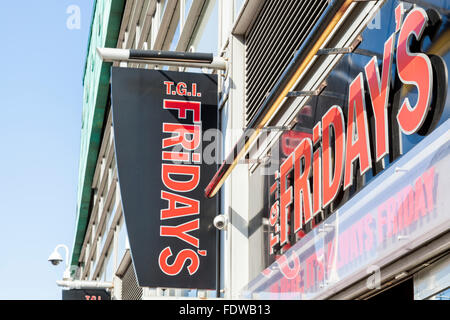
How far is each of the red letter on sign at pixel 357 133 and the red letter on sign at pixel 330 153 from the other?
5.4 inches

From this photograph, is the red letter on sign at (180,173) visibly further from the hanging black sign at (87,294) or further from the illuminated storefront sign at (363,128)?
the hanging black sign at (87,294)

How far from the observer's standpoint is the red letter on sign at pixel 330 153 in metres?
5.31

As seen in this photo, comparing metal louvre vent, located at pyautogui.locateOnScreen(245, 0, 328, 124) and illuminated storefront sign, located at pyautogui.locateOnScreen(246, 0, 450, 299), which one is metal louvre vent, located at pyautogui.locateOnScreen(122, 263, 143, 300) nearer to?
metal louvre vent, located at pyautogui.locateOnScreen(245, 0, 328, 124)

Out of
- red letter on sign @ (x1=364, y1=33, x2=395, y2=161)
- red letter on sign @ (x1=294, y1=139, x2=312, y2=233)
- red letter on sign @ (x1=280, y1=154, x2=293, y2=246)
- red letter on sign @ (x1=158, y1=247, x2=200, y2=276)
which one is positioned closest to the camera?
red letter on sign @ (x1=364, y1=33, x2=395, y2=161)

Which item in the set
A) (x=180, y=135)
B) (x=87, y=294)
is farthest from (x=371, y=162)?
A: (x=87, y=294)

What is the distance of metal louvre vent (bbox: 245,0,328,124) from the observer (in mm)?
6634

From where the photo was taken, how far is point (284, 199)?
21.6ft

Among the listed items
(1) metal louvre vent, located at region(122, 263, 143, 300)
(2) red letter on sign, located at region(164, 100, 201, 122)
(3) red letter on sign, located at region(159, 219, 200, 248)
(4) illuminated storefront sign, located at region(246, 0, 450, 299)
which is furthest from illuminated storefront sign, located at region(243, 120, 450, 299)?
(1) metal louvre vent, located at region(122, 263, 143, 300)

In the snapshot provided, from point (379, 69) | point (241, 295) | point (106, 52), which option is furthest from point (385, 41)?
point (106, 52)

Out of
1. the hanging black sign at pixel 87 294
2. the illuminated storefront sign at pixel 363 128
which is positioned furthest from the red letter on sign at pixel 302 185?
the hanging black sign at pixel 87 294

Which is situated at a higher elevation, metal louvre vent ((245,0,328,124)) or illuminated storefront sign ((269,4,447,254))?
metal louvre vent ((245,0,328,124))

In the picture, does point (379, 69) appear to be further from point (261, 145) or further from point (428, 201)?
point (261, 145)

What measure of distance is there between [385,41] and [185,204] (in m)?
3.91

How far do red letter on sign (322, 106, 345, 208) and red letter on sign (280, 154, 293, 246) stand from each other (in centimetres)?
85
